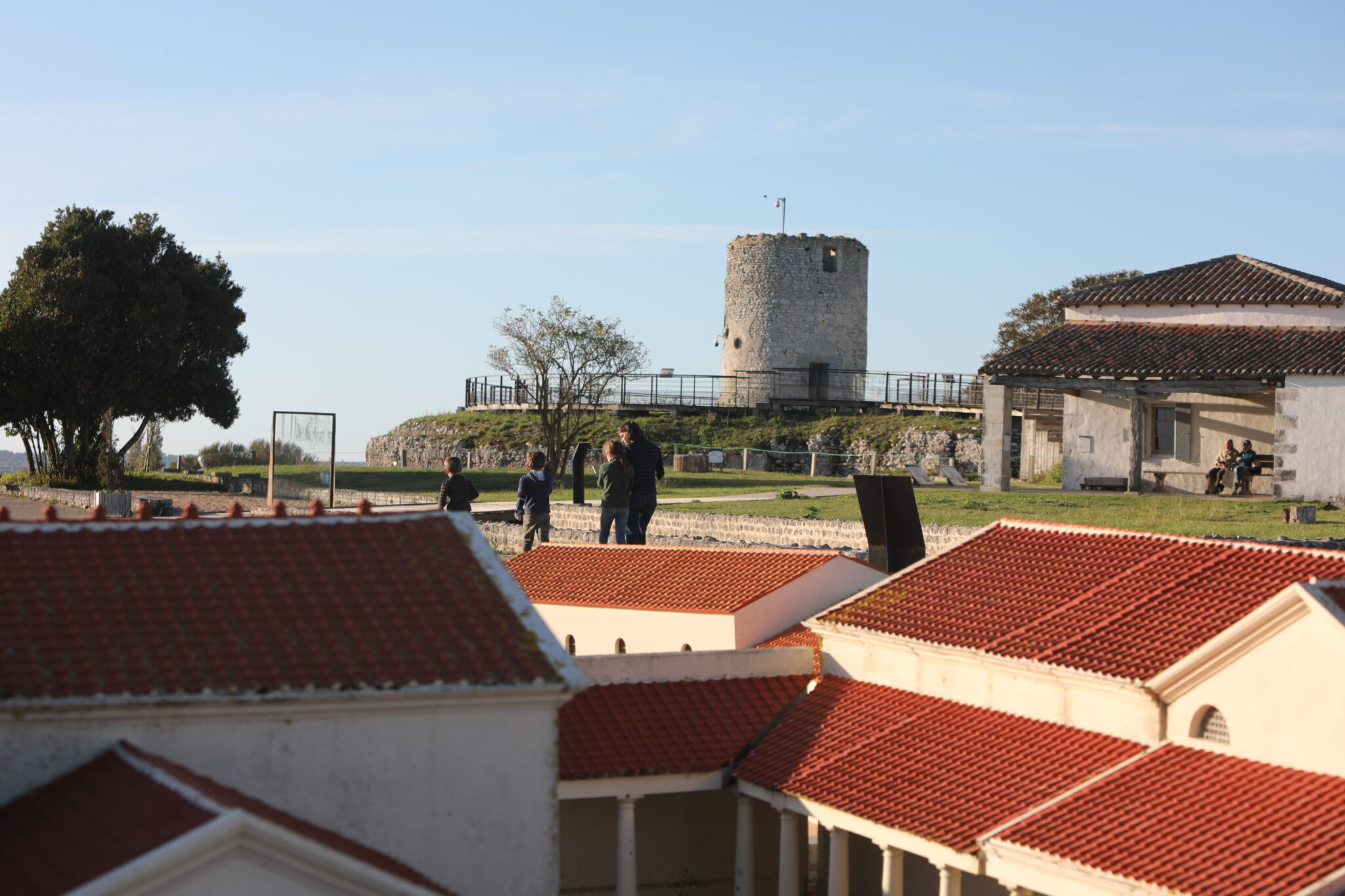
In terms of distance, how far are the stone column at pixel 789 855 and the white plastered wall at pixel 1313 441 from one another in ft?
60.0

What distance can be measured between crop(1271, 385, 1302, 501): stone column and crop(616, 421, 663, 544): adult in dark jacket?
46.5ft

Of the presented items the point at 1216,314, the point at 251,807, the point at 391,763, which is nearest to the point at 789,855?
the point at 391,763

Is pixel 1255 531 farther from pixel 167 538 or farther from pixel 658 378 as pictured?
pixel 658 378

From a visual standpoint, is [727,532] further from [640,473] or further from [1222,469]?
[1222,469]

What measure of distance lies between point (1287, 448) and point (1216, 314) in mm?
5771

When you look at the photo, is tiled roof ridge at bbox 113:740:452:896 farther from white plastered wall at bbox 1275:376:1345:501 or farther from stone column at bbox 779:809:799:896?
white plastered wall at bbox 1275:376:1345:501

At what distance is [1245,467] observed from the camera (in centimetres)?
3088

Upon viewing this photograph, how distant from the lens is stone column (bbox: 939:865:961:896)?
42.9 ft

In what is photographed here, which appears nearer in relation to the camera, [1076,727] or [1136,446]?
[1076,727]

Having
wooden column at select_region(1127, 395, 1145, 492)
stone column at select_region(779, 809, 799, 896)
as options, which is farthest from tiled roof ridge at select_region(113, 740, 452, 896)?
wooden column at select_region(1127, 395, 1145, 492)

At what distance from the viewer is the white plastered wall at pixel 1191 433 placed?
3259 cm

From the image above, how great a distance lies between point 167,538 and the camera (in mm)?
11852

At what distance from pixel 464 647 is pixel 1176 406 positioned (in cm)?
2635

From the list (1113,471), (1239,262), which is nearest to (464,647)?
(1113,471)
